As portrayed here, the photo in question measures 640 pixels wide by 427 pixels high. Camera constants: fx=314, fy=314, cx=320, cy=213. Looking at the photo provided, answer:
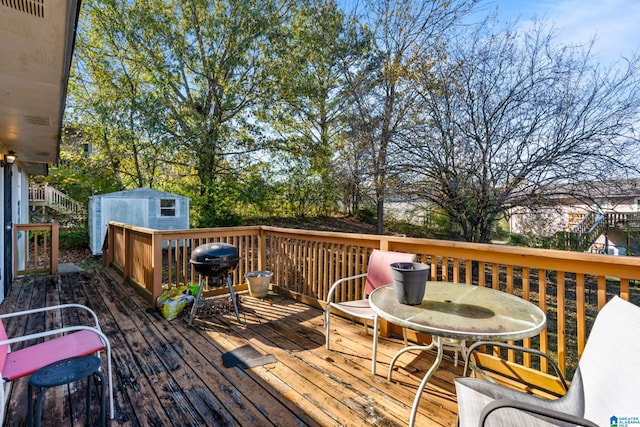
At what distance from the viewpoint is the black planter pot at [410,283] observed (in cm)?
188

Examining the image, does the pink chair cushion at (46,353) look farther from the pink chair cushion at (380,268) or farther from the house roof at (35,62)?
the pink chair cushion at (380,268)

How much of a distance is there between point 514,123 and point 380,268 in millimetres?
4777

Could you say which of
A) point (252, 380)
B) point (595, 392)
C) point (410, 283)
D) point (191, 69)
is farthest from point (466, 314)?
point (191, 69)

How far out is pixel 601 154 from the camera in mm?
5137

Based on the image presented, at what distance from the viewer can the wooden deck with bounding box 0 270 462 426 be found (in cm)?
201

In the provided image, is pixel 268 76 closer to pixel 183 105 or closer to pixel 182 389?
pixel 183 105

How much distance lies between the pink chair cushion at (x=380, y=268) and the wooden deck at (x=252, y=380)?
0.62 meters

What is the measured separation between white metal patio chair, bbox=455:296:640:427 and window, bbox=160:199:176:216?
10.1 m

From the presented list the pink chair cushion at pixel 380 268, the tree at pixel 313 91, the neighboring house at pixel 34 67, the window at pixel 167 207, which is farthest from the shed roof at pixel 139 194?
the pink chair cushion at pixel 380 268

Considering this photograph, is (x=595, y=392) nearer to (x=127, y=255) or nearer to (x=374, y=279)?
(x=374, y=279)

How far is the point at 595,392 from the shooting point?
49.9 inches

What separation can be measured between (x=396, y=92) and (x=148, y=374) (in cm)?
756

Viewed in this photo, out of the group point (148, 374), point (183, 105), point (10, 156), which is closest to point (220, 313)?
point (148, 374)

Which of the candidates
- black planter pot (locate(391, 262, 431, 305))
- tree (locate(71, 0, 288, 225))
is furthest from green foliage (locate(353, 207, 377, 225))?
black planter pot (locate(391, 262, 431, 305))
